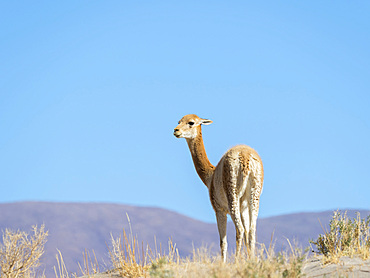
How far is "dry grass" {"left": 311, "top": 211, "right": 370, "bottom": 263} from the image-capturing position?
987 cm

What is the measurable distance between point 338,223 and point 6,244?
7414 mm

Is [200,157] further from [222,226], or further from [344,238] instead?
[344,238]

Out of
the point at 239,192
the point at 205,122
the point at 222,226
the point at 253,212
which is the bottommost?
the point at 222,226

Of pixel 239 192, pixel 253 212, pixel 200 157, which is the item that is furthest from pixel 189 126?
pixel 253 212

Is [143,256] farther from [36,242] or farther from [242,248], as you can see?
[36,242]

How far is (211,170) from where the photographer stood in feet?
36.3

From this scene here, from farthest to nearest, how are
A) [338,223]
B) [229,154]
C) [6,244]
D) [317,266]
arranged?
[6,244] < [338,223] < [229,154] < [317,266]

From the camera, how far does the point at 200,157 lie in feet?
36.8

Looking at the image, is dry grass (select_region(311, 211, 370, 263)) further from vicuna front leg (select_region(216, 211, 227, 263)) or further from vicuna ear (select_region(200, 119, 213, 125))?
vicuna ear (select_region(200, 119, 213, 125))

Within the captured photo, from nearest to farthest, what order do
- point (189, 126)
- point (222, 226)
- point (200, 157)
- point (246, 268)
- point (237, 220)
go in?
point (246, 268)
point (237, 220)
point (222, 226)
point (189, 126)
point (200, 157)

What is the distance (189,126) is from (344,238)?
3991 mm

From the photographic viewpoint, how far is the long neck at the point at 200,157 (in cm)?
1115

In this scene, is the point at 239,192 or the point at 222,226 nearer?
the point at 239,192

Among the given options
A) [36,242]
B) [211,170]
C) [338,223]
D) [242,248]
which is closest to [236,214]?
[242,248]
